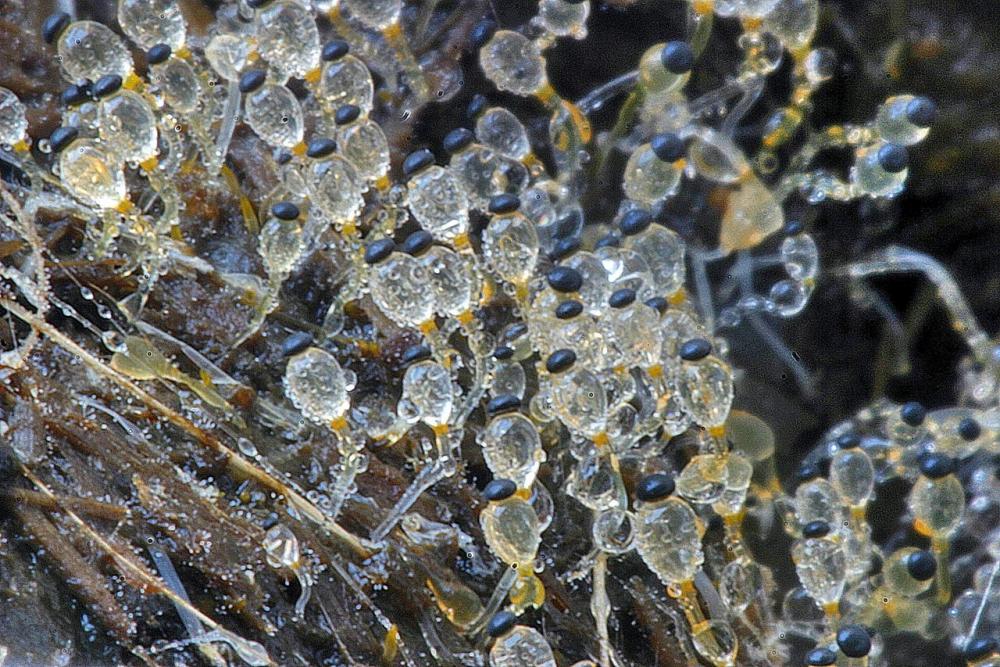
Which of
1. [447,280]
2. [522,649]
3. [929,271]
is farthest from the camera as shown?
[929,271]

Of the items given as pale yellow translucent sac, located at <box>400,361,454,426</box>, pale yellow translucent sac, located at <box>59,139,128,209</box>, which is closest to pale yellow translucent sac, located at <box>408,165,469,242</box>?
pale yellow translucent sac, located at <box>400,361,454,426</box>

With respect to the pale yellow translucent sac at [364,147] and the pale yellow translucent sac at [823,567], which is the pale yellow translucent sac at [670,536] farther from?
the pale yellow translucent sac at [364,147]

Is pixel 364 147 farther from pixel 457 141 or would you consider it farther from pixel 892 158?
pixel 892 158

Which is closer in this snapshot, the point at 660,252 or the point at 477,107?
the point at 660,252

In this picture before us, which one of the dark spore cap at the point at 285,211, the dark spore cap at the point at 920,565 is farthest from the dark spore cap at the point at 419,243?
the dark spore cap at the point at 920,565

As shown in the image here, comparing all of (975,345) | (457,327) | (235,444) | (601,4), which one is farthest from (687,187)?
(235,444)

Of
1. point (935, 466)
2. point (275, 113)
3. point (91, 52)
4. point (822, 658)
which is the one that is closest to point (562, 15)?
point (275, 113)
